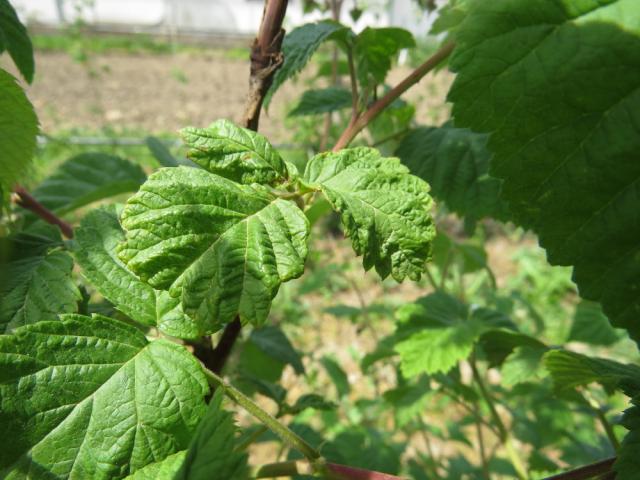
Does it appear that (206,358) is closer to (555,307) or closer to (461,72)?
(461,72)

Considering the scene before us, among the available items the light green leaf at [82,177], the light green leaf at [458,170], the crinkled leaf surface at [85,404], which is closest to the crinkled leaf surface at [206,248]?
the crinkled leaf surface at [85,404]

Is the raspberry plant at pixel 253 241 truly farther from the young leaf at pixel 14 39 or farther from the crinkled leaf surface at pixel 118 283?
the young leaf at pixel 14 39

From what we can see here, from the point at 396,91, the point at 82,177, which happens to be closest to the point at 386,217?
the point at 396,91

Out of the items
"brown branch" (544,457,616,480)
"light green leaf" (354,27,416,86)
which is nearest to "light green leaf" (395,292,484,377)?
"brown branch" (544,457,616,480)

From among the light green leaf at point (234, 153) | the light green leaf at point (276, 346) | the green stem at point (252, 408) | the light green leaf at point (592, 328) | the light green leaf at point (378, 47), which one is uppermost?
the light green leaf at point (378, 47)

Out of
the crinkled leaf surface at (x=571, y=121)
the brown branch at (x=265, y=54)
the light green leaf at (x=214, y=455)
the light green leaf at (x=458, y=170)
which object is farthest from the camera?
the light green leaf at (x=458, y=170)

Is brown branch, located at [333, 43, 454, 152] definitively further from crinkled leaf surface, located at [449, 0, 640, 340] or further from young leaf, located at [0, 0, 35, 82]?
young leaf, located at [0, 0, 35, 82]
